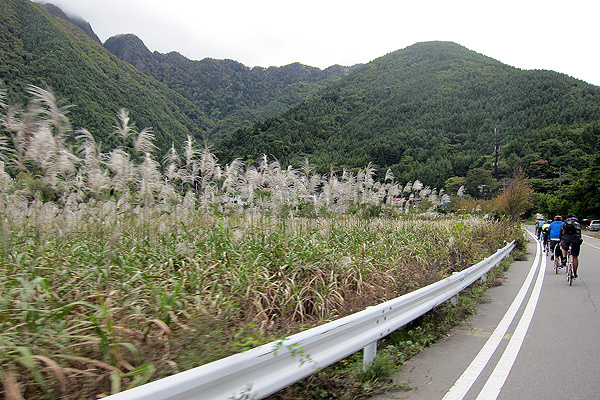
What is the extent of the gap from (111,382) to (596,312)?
794 centimetres

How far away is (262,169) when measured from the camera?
26.7ft

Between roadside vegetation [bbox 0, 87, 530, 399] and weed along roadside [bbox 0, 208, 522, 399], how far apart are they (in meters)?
0.02

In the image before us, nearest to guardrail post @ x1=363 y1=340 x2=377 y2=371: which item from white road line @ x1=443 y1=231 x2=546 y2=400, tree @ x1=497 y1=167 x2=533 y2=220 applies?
white road line @ x1=443 y1=231 x2=546 y2=400

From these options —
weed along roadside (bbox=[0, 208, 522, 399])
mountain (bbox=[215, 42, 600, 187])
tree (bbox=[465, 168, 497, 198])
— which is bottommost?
weed along roadside (bbox=[0, 208, 522, 399])

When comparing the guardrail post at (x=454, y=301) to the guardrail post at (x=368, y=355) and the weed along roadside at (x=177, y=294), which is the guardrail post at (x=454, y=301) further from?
the guardrail post at (x=368, y=355)

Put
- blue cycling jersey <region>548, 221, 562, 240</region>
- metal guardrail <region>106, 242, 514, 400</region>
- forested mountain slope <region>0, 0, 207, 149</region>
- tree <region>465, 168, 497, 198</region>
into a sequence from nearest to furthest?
metal guardrail <region>106, 242, 514, 400</region>
forested mountain slope <region>0, 0, 207, 149</region>
blue cycling jersey <region>548, 221, 562, 240</region>
tree <region>465, 168, 497, 198</region>

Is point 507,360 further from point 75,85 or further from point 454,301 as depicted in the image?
point 75,85

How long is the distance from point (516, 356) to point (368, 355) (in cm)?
204

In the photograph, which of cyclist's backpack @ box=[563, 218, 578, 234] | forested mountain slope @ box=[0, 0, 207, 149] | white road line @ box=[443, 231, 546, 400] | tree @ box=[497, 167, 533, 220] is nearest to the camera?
white road line @ box=[443, 231, 546, 400]

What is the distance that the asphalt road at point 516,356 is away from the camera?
11.0 feet

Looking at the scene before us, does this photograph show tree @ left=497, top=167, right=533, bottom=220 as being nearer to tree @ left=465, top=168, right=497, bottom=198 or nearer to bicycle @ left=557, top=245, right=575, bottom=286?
bicycle @ left=557, top=245, right=575, bottom=286

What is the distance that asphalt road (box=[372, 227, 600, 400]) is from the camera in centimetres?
336

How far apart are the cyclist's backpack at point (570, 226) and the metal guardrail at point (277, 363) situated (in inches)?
354

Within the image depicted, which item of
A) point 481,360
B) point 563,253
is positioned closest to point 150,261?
point 481,360
